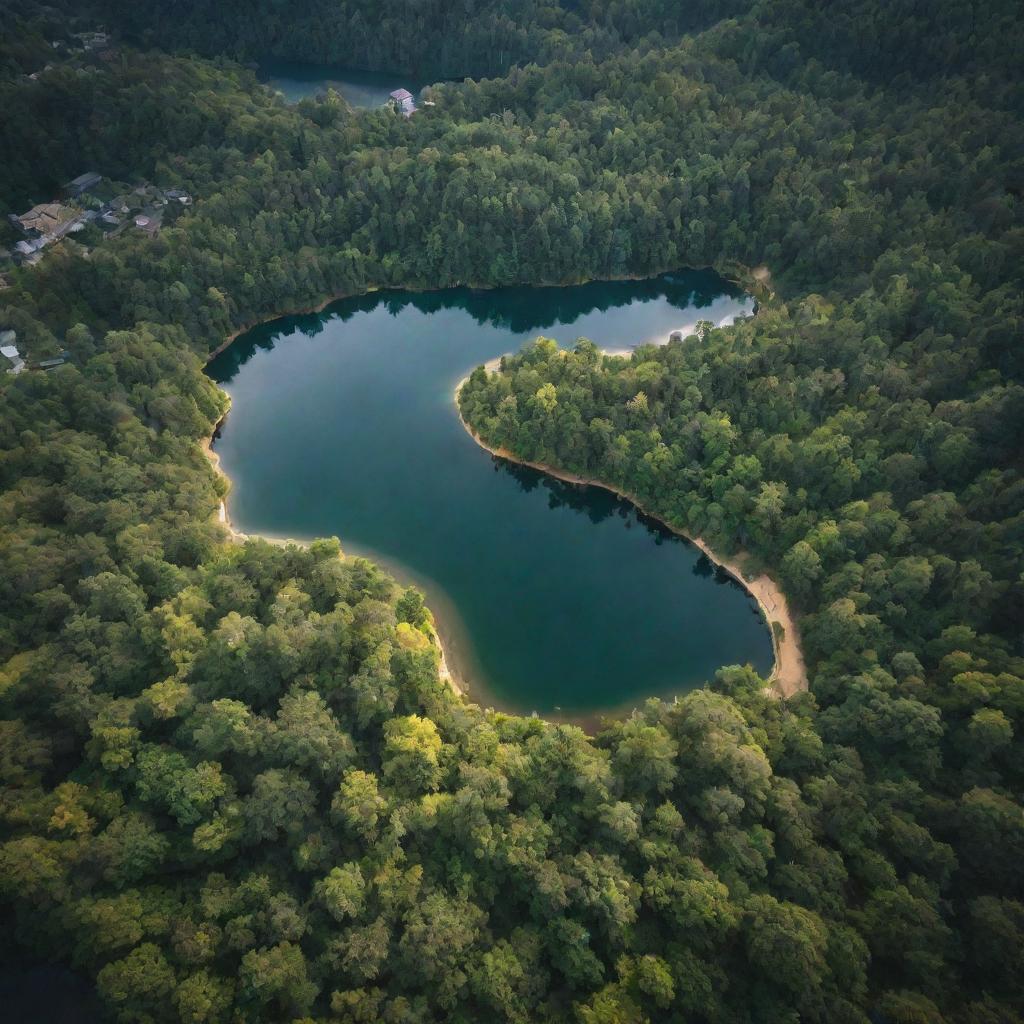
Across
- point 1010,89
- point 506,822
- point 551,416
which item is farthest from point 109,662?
point 1010,89

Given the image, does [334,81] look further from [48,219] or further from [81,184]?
[48,219]

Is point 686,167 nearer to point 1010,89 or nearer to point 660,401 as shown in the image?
point 1010,89

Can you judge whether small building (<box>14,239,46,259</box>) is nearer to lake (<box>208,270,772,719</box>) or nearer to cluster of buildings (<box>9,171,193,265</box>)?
cluster of buildings (<box>9,171,193,265</box>)

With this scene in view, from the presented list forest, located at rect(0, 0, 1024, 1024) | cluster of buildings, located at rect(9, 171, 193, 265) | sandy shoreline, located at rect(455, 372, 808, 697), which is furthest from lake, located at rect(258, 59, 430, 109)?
sandy shoreline, located at rect(455, 372, 808, 697)

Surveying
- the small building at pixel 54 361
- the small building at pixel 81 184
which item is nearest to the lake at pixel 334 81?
the small building at pixel 81 184

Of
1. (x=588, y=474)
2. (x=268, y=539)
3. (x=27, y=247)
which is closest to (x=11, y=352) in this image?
(x=27, y=247)

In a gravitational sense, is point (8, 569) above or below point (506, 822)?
above
